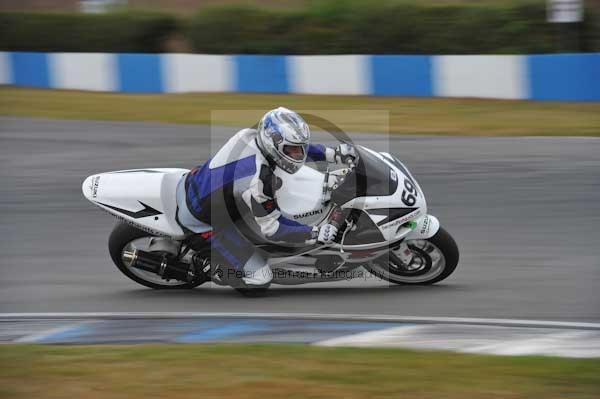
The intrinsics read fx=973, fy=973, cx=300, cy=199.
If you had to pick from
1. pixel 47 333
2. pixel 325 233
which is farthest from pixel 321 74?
pixel 47 333

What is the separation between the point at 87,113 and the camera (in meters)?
14.5

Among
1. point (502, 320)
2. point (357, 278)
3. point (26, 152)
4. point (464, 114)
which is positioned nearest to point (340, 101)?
point (464, 114)

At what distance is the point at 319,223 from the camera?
6.45 metres

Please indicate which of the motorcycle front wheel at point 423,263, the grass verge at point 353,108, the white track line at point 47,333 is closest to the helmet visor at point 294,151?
the motorcycle front wheel at point 423,263

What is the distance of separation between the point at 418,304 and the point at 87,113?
362 inches

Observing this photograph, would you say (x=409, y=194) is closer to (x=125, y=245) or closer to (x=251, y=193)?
(x=251, y=193)

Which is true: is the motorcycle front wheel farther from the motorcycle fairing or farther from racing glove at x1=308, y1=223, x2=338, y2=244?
the motorcycle fairing

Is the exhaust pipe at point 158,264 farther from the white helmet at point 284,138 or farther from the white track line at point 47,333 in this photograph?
the white helmet at point 284,138

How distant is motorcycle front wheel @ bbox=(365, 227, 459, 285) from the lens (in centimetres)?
654

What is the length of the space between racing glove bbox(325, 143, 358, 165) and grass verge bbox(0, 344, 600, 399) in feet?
4.71

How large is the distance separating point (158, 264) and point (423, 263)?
1837 mm

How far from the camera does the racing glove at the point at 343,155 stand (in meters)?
6.41

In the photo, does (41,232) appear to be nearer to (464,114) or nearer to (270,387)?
(270,387)

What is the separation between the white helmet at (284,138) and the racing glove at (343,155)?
316mm
